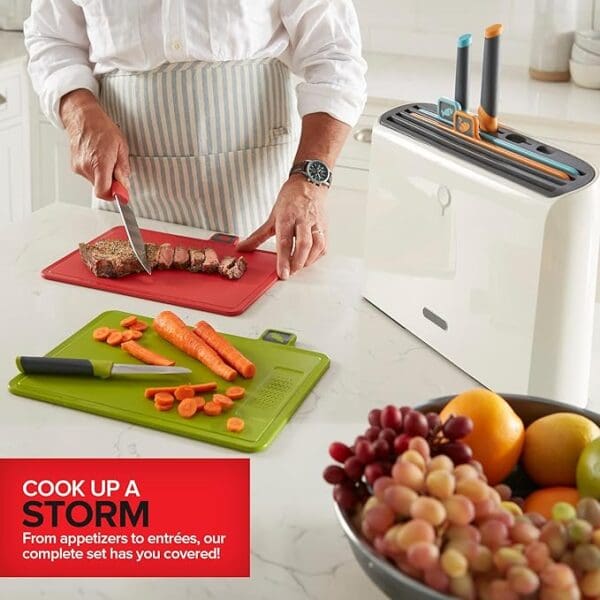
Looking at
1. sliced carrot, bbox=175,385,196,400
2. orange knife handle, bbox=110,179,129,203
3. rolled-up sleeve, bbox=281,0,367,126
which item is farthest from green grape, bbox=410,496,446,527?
rolled-up sleeve, bbox=281,0,367,126

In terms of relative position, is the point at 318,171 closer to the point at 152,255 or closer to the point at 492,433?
the point at 152,255

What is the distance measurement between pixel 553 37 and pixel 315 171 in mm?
1501

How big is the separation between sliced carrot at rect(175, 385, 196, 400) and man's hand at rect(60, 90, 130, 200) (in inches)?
23.3

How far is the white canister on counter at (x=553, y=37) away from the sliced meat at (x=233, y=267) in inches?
68.5

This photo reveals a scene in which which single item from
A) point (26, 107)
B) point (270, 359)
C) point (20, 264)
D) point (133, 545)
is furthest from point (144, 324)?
point (26, 107)

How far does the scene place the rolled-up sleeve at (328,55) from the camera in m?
1.86

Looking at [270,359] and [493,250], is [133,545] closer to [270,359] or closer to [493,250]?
[270,359]

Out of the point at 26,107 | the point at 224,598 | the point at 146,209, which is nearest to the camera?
the point at 224,598

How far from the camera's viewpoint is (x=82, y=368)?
4.09 ft

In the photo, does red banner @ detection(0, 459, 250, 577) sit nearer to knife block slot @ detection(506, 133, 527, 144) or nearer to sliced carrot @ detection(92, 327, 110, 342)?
sliced carrot @ detection(92, 327, 110, 342)

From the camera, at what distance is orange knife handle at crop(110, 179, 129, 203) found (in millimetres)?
1673

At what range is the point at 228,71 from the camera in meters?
1.88

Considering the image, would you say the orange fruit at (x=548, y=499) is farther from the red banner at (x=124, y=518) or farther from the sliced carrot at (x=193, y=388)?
the sliced carrot at (x=193, y=388)

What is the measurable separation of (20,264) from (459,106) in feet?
2.34
